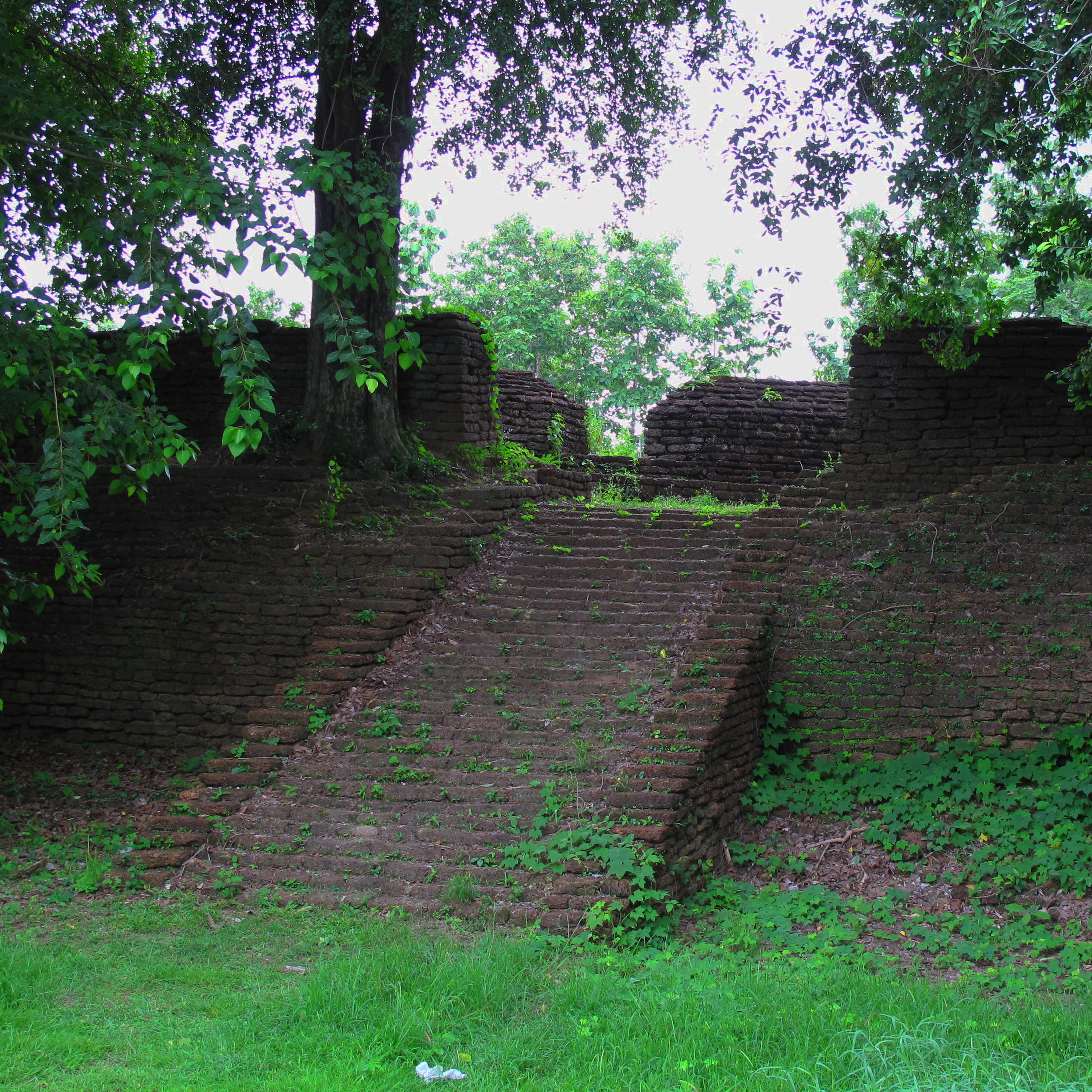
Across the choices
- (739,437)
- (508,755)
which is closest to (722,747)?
(508,755)

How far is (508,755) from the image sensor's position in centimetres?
607

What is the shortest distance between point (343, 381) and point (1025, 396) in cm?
556

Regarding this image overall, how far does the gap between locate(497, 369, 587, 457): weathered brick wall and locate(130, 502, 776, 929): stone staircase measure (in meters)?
5.61

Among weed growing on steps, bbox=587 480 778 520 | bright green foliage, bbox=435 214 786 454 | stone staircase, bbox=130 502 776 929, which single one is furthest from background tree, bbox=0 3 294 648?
bright green foliage, bbox=435 214 786 454

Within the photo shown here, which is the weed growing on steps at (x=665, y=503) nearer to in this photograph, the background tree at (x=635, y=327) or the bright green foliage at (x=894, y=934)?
the bright green foliage at (x=894, y=934)

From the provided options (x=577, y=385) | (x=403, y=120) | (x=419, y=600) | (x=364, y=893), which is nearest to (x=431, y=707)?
(x=419, y=600)

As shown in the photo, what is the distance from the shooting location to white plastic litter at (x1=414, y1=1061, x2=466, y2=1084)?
3451mm

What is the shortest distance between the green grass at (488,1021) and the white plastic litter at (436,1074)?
0.04 m

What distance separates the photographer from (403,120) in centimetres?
820

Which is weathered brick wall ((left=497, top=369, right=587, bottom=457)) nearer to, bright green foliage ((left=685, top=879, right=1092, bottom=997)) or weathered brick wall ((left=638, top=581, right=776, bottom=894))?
weathered brick wall ((left=638, top=581, right=776, bottom=894))

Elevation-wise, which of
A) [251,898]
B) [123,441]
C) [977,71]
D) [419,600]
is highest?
[977,71]

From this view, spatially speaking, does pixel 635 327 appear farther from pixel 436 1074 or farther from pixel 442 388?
pixel 436 1074

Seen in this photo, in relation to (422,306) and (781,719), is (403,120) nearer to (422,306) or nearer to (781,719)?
(422,306)

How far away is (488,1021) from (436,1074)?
1.18 feet
